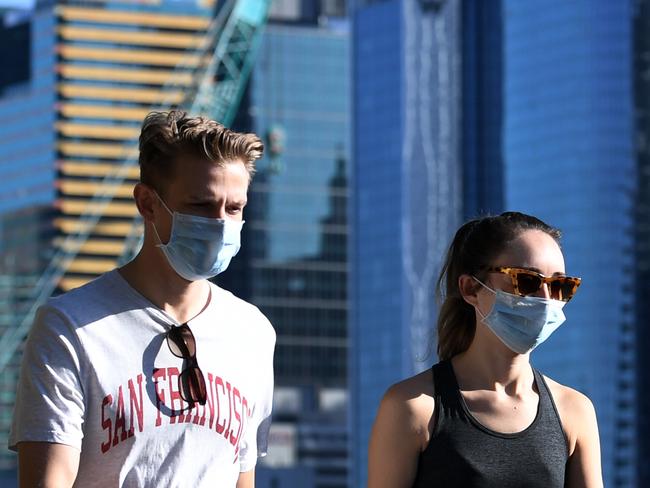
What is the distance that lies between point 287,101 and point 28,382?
179 metres

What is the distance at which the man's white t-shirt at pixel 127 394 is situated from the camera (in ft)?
14.8

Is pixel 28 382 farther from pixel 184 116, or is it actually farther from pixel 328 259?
pixel 328 259

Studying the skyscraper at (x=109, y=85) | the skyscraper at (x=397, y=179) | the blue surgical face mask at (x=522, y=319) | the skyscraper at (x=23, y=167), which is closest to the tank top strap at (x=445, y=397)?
the blue surgical face mask at (x=522, y=319)

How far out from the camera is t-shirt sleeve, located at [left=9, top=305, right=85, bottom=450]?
14.7ft

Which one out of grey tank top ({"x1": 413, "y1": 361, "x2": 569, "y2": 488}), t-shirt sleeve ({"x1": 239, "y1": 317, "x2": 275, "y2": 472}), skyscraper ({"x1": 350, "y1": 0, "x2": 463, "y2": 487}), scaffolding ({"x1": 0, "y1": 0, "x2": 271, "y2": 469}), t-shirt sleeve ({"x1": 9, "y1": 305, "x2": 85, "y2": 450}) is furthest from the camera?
skyscraper ({"x1": 350, "y1": 0, "x2": 463, "y2": 487})

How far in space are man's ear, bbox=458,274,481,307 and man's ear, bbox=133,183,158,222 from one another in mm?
1022

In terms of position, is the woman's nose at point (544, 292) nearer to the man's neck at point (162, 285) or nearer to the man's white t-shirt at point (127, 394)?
the man's white t-shirt at point (127, 394)

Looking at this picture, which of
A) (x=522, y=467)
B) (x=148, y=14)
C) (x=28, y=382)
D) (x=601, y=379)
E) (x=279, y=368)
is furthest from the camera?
(x=148, y=14)

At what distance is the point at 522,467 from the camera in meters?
4.82

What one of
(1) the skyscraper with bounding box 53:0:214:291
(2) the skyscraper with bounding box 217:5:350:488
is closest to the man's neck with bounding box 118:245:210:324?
(2) the skyscraper with bounding box 217:5:350:488

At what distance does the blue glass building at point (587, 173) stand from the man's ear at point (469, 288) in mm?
147162

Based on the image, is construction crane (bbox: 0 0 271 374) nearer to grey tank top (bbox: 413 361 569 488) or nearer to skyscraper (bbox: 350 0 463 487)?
skyscraper (bbox: 350 0 463 487)

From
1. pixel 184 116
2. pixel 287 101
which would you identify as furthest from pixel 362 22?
pixel 184 116

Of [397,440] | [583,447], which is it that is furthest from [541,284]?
[397,440]
